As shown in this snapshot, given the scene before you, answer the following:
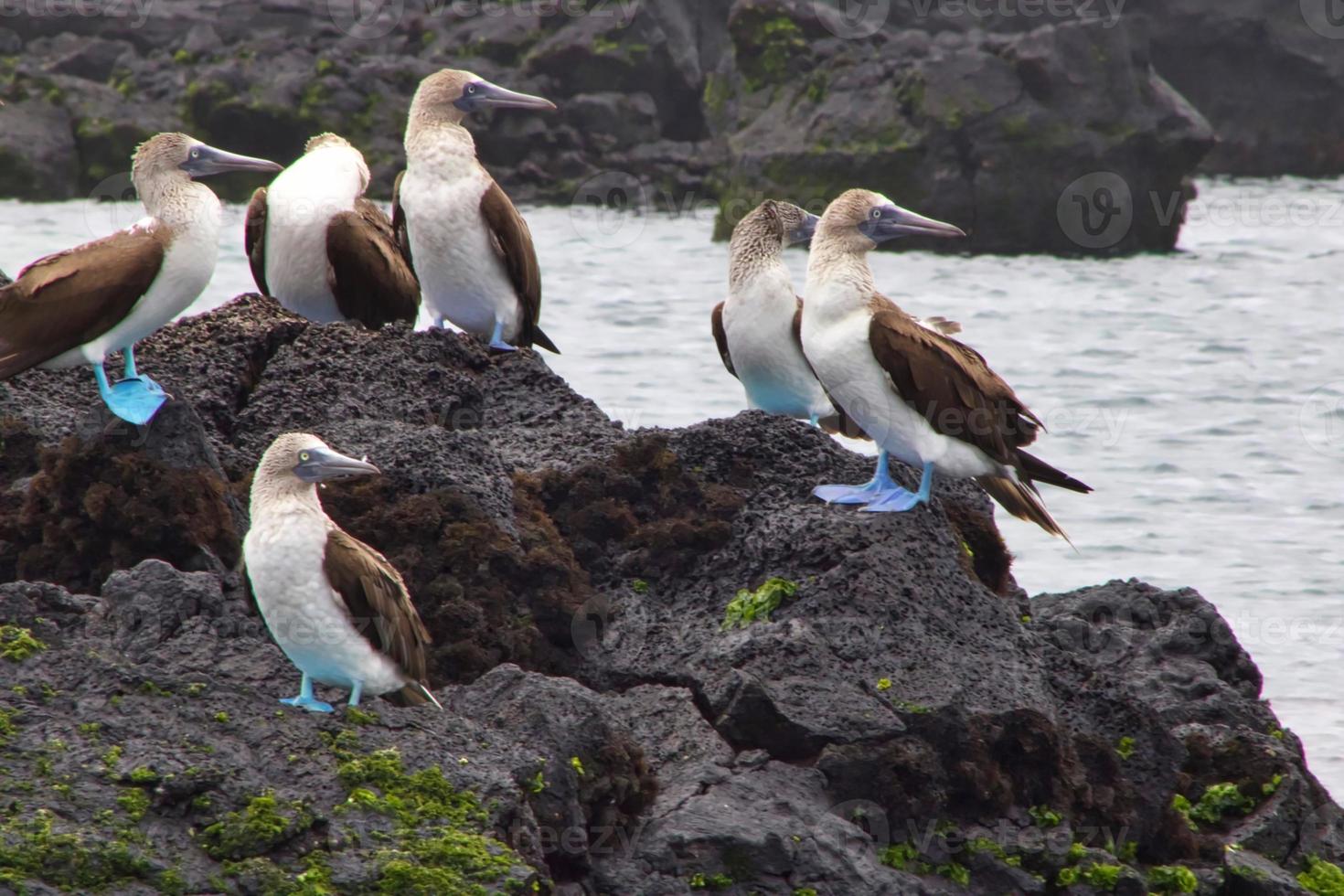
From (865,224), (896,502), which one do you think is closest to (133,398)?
(896,502)

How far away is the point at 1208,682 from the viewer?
24.5 ft

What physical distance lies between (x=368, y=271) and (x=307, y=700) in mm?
3716

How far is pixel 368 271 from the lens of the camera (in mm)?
8789

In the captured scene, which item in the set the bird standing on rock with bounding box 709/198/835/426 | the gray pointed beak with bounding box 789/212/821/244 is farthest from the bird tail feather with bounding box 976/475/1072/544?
the gray pointed beak with bounding box 789/212/821/244

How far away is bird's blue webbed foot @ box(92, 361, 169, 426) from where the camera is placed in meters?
6.51

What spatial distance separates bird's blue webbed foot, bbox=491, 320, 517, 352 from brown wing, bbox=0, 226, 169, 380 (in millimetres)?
2187

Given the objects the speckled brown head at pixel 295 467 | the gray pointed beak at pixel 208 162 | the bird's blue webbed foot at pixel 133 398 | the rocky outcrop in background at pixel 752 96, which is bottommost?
the rocky outcrop in background at pixel 752 96

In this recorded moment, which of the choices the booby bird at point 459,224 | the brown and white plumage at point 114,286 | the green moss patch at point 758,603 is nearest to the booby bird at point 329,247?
the booby bird at point 459,224

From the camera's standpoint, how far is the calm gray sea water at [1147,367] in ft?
56.1

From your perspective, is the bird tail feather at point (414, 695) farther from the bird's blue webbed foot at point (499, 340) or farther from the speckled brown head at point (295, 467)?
the bird's blue webbed foot at point (499, 340)

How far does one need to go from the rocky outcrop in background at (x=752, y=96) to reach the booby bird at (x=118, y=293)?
25601mm

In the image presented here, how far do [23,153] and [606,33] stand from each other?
12.8 meters

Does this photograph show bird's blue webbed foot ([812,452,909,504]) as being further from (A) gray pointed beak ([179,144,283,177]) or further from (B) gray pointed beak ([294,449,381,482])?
(A) gray pointed beak ([179,144,283,177])

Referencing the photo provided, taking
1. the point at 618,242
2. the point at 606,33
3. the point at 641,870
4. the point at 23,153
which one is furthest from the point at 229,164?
the point at 606,33
